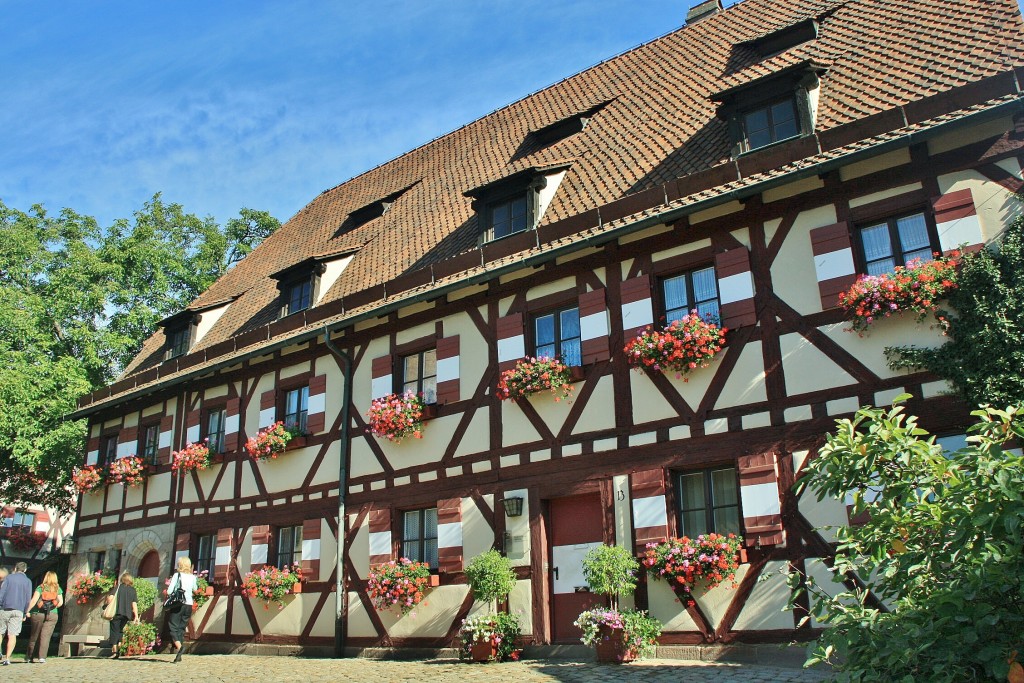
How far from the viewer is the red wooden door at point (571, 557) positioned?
1145 centimetres

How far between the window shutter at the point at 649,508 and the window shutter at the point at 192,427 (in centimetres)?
994

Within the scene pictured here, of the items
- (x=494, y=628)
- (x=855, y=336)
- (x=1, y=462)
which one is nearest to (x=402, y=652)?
(x=494, y=628)

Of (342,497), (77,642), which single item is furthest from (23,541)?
(342,497)

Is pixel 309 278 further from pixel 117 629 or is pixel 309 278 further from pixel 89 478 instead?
pixel 89 478

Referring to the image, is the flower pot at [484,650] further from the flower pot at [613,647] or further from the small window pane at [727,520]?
the small window pane at [727,520]

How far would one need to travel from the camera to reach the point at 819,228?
10539 mm

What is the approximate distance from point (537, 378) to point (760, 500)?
328 cm

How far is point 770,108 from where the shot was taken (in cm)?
1187

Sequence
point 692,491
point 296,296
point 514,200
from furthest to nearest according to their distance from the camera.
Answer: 1. point 296,296
2. point 514,200
3. point 692,491

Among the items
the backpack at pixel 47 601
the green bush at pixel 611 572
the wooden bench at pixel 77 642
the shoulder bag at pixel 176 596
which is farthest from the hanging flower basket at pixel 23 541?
the green bush at pixel 611 572

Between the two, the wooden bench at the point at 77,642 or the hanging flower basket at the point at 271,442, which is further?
the wooden bench at the point at 77,642

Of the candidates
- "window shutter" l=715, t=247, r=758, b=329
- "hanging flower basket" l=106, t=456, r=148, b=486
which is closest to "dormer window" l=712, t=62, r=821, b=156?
"window shutter" l=715, t=247, r=758, b=329

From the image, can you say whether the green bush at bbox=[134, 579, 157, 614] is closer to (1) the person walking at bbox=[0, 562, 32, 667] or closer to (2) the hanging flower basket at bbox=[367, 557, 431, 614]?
(1) the person walking at bbox=[0, 562, 32, 667]

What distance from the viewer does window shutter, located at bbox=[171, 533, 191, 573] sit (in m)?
17.0
